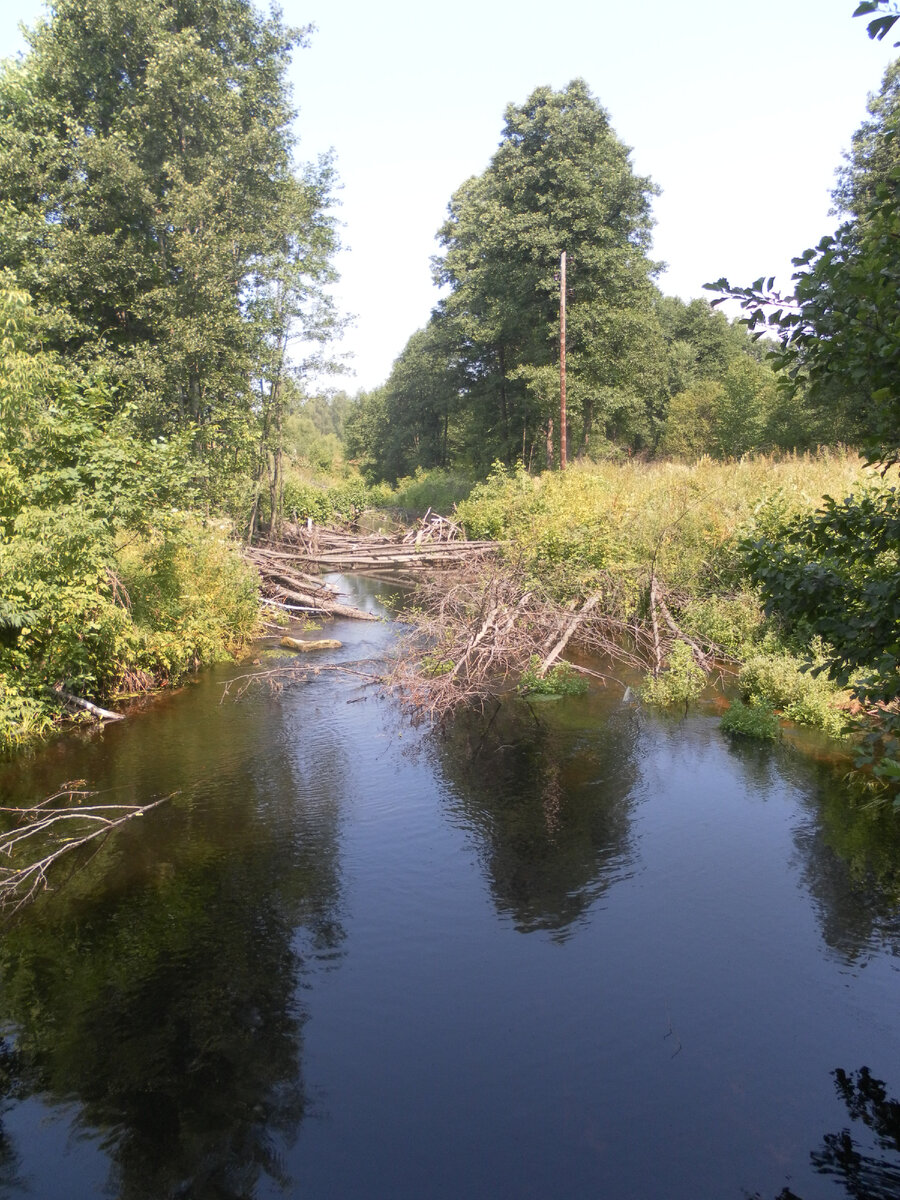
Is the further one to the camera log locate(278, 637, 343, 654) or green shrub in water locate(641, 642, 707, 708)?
log locate(278, 637, 343, 654)

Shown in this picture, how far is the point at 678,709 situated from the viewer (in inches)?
542

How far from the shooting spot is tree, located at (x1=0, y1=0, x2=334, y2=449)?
20.5 m

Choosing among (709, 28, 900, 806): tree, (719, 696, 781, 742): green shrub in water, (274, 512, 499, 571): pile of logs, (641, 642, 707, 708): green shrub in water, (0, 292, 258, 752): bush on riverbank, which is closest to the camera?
(709, 28, 900, 806): tree

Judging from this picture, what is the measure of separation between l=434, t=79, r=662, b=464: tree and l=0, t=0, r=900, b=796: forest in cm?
14

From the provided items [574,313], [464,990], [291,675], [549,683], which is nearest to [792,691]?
[549,683]

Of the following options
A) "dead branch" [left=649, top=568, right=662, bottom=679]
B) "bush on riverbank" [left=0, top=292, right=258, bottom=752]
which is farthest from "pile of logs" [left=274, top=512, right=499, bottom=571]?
"bush on riverbank" [left=0, top=292, right=258, bottom=752]

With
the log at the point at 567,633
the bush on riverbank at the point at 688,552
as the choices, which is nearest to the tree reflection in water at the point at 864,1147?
the bush on riverbank at the point at 688,552

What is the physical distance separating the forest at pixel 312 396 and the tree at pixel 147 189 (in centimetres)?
9

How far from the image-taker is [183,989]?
7.04m

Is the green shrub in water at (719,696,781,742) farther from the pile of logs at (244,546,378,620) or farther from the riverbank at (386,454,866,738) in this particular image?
the pile of logs at (244,546,378,620)

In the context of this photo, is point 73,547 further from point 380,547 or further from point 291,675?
point 380,547

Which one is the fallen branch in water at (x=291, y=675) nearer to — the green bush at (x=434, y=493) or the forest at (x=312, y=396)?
the forest at (x=312, y=396)

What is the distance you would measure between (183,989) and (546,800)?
4947mm

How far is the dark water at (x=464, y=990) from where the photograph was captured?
545 centimetres
